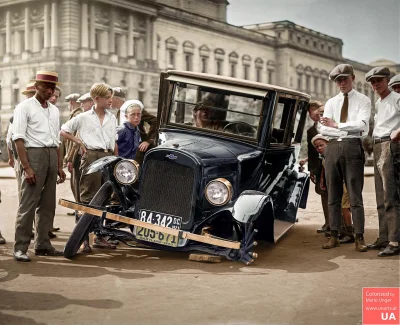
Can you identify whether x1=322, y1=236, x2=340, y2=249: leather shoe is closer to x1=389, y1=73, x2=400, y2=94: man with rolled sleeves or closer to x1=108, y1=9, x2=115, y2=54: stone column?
x1=389, y1=73, x2=400, y2=94: man with rolled sleeves

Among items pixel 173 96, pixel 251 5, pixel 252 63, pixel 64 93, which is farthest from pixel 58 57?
pixel 251 5

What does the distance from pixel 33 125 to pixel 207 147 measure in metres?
1.59

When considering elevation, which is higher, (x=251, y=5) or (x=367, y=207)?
(x=251, y=5)

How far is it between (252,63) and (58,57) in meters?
9.45

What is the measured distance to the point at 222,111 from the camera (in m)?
6.86

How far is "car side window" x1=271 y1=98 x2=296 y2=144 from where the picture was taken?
7003mm

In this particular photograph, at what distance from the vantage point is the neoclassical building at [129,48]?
20422mm

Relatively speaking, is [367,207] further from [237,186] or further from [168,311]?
[168,311]

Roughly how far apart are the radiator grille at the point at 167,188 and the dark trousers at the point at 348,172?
4.92ft

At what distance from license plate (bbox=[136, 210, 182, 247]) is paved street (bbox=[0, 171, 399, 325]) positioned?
0.68ft

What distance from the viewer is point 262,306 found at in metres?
4.50

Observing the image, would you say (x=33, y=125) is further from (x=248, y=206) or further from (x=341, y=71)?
(x=341, y=71)

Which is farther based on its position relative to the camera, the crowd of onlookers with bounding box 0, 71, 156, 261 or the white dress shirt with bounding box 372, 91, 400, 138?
the white dress shirt with bounding box 372, 91, 400, 138

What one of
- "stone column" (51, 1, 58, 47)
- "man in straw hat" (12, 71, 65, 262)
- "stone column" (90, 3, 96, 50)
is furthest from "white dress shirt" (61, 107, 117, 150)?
"stone column" (90, 3, 96, 50)
